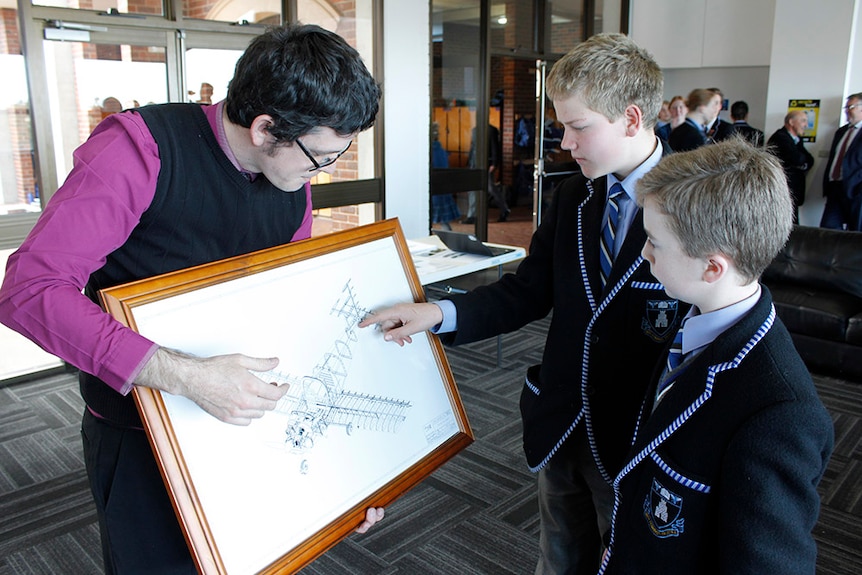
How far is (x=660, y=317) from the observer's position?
1.42m

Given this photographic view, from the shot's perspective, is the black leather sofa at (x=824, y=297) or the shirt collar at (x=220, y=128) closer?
the shirt collar at (x=220, y=128)

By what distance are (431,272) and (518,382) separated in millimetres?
1021

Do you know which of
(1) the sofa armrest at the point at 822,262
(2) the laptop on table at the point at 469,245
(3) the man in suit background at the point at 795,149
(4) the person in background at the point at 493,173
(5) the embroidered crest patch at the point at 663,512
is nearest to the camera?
(5) the embroidered crest patch at the point at 663,512

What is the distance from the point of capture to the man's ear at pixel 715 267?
3.54 feet

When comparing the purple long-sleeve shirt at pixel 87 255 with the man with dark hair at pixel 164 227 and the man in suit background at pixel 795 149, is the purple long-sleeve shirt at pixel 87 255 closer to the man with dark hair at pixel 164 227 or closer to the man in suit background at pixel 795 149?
the man with dark hair at pixel 164 227

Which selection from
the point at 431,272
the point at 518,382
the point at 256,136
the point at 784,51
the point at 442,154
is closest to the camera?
the point at 256,136

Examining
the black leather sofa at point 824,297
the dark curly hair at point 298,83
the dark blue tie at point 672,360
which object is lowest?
the black leather sofa at point 824,297

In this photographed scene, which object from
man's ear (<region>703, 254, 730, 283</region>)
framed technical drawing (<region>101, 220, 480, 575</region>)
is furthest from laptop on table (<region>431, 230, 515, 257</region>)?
man's ear (<region>703, 254, 730, 283</region>)

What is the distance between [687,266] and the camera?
111 centimetres

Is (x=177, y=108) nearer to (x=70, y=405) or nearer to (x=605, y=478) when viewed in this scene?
(x=605, y=478)

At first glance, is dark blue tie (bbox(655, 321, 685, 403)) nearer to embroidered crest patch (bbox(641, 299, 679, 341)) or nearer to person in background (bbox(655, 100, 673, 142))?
embroidered crest patch (bbox(641, 299, 679, 341))

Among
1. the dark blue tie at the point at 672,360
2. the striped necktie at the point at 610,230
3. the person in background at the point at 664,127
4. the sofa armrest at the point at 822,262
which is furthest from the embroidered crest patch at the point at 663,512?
the person in background at the point at 664,127

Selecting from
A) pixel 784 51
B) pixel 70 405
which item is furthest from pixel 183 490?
pixel 784 51

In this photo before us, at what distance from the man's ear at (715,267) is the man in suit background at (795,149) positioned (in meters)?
6.96
